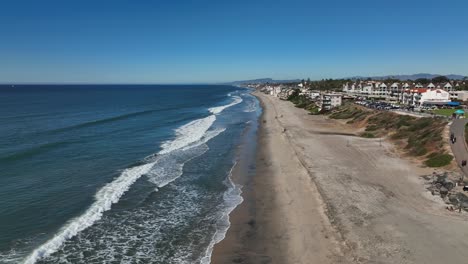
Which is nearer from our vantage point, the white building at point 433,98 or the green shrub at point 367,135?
the green shrub at point 367,135

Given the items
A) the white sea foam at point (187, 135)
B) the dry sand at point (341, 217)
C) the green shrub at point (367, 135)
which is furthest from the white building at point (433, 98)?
the dry sand at point (341, 217)

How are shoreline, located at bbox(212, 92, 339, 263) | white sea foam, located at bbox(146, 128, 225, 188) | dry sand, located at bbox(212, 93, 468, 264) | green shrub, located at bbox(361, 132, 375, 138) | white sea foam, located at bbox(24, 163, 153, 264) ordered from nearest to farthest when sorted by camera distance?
dry sand, located at bbox(212, 93, 468, 264)
shoreline, located at bbox(212, 92, 339, 263)
white sea foam, located at bbox(24, 163, 153, 264)
white sea foam, located at bbox(146, 128, 225, 188)
green shrub, located at bbox(361, 132, 375, 138)

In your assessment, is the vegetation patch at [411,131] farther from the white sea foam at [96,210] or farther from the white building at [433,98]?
the white sea foam at [96,210]

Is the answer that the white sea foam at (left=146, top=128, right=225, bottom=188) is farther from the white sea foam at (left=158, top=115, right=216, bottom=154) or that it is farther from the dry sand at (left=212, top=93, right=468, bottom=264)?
the dry sand at (left=212, top=93, right=468, bottom=264)

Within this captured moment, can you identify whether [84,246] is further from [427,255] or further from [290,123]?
[290,123]

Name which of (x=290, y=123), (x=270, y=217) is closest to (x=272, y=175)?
(x=270, y=217)

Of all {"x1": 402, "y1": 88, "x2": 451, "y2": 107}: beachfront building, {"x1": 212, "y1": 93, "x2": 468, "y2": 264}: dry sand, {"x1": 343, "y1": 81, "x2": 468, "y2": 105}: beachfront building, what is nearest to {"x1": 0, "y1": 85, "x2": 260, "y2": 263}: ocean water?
{"x1": 212, "y1": 93, "x2": 468, "y2": 264}: dry sand

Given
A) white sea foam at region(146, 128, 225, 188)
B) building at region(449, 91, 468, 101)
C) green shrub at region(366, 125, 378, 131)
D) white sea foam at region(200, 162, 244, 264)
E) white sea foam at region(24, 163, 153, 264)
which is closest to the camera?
white sea foam at region(24, 163, 153, 264)
